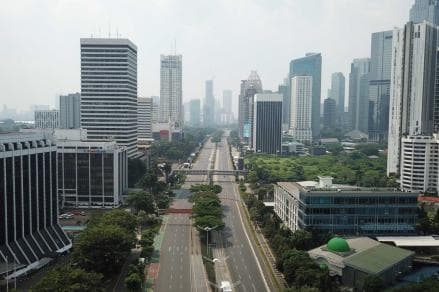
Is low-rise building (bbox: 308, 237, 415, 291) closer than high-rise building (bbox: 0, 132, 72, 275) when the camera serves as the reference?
Yes

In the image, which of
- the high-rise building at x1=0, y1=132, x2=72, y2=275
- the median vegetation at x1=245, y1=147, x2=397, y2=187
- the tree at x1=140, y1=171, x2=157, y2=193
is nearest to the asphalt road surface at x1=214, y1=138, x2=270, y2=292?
the tree at x1=140, y1=171, x2=157, y2=193

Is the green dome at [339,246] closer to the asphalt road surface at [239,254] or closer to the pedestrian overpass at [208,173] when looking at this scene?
the asphalt road surface at [239,254]

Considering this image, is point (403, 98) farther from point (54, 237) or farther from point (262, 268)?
point (54, 237)

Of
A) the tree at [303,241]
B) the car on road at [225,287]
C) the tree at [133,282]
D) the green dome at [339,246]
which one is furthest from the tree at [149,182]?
the green dome at [339,246]

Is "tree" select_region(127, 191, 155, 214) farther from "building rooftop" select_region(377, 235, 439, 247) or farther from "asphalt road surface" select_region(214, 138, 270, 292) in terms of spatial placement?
"building rooftop" select_region(377, 235, 439, 247)

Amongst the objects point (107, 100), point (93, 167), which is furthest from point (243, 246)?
point (107, 100)

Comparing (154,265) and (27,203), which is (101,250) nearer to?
(154,265)

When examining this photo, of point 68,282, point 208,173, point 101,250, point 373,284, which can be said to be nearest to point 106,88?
point 208,173
